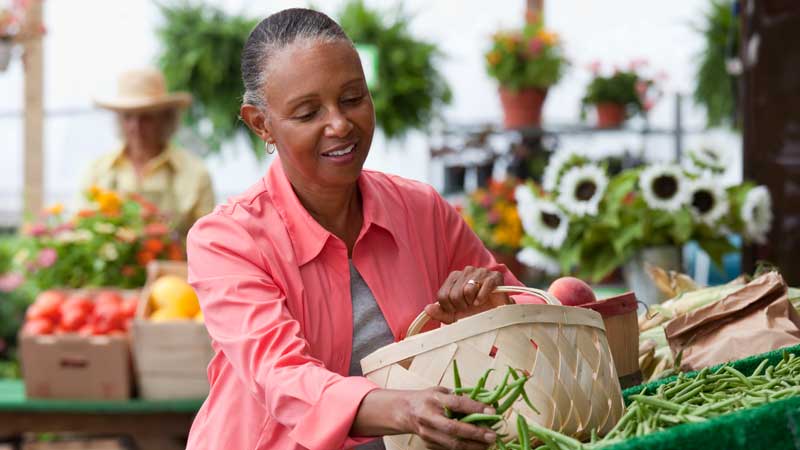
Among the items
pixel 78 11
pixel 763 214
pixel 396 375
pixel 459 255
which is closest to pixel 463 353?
pixel 396 375

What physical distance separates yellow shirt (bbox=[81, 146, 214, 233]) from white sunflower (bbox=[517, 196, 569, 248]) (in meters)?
1.97

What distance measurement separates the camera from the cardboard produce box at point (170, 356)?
3465mm

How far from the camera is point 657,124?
277 inches

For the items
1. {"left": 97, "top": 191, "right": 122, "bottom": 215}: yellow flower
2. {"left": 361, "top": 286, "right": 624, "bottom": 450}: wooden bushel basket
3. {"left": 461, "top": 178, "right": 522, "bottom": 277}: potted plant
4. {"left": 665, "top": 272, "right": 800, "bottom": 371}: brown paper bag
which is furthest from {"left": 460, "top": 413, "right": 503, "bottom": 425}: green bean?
{"left": 461, "top": 178, "right": 522, "bottom": 277}: potted plant

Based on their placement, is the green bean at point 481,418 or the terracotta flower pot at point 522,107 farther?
the terracotta flower pot at point 522,107

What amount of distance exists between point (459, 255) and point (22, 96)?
6.44m

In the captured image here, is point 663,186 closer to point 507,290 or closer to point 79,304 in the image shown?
point 507,290

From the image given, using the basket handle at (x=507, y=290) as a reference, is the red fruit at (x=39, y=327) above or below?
below

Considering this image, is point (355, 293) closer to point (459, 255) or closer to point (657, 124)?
point (459, 255)

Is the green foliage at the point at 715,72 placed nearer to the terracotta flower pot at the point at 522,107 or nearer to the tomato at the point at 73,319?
the terracotta flower pot at the point at 522,107

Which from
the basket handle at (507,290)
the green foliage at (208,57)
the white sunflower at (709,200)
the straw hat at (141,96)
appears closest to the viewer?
the basket handle at (507,290)

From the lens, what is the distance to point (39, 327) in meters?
3.61

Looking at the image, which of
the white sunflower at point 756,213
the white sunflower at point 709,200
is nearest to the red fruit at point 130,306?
the white sunflower at point 709,200

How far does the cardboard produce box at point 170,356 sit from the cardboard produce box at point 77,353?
74 millimetres
